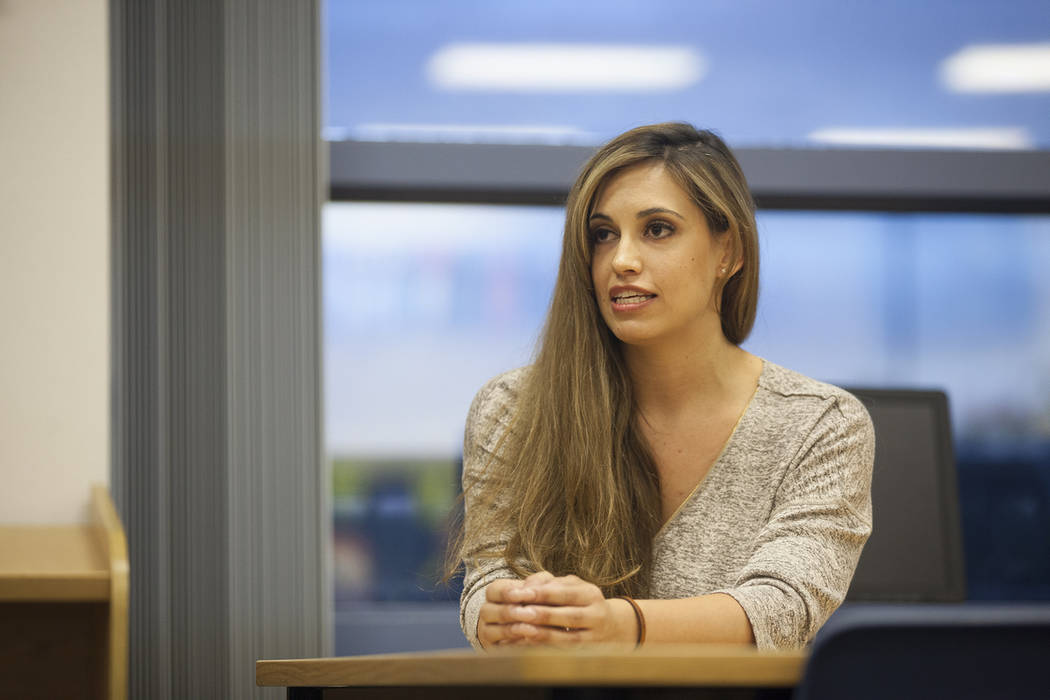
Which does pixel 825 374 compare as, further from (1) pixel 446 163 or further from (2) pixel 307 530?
(2) pixel 307 530

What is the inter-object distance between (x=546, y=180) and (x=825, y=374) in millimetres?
984

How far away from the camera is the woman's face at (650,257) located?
1.54 meters

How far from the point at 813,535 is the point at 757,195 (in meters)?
1.63

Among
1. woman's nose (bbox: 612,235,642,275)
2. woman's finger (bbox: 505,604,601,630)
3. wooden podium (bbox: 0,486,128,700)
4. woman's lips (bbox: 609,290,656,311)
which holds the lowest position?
wooden podium (bbox: 0,486,128,700)

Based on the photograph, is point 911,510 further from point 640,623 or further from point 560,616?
point 560,616

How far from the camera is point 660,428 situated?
163 cm

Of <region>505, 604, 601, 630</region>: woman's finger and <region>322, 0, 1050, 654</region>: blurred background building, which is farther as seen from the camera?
<region>322, 0, 1050, 654</region>: blurred background building

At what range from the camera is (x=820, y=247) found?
9.62ft

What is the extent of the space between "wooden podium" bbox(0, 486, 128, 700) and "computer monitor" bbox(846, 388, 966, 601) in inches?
54.3

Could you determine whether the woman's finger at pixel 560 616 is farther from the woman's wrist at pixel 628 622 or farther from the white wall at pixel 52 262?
the white wall at pixel 52 262

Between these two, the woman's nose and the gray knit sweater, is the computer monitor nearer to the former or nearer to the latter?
the gray knit sweater

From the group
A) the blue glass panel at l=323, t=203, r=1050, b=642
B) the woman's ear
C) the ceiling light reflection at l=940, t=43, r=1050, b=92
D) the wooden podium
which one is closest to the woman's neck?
the woman's ear

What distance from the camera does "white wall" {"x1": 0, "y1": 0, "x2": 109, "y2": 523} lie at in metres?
2.28

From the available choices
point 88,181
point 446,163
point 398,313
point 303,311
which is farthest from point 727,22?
point 88,181
